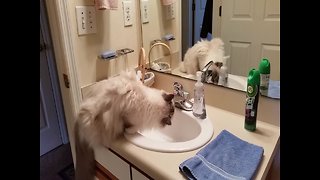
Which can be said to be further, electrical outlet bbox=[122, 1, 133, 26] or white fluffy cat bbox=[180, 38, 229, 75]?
electrical outlet bbox=[122, 1, 133, 26]

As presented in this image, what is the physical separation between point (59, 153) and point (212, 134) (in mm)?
1747

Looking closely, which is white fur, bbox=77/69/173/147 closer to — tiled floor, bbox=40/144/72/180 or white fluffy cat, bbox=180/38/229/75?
white fluffy cat, bbox=180/38/229/75

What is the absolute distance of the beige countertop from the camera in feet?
2.21

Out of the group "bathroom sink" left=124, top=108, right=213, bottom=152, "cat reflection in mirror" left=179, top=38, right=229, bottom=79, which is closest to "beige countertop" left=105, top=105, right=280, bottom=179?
"bathroom sink" left=124, top=108, right=213, bottom=152

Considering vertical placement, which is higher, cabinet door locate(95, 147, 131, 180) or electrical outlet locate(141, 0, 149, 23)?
electrical outlet locate(141, 0, 149, 23)

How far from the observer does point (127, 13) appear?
1237 millimetres

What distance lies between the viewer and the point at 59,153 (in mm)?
2074

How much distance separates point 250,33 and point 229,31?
10cm

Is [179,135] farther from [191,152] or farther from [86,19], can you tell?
[86,19]

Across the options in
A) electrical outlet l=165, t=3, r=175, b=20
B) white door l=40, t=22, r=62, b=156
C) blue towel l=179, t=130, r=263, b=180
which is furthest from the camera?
white door l=40, t=22, r=62, b=156

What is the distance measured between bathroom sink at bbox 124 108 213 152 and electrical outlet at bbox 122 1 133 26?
1.93 ft
